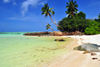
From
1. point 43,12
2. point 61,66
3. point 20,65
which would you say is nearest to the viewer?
point 61,66

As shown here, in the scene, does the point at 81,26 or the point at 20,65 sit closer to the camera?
the point at 20,65

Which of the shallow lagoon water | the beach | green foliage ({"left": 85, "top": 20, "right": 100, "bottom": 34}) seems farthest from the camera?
green foliage ({"left": 85, "top": 20, "right": 100, "bottom": 34})

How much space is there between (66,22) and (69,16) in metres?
6.58

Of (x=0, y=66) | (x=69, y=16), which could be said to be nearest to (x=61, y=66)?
(x=0, y=66)

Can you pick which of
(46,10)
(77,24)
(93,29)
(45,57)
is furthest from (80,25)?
(45,57)

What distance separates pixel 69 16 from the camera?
31359 millimetres

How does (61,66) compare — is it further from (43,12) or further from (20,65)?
(43,12)

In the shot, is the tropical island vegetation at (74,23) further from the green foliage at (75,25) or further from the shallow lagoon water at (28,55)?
the shallow lagoon water at (28,55)

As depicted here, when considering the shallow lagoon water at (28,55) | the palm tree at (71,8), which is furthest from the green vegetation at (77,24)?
the shallow lagoon water at (28,55)

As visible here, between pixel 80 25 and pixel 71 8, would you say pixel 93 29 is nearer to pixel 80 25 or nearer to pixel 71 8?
pixel 80 25

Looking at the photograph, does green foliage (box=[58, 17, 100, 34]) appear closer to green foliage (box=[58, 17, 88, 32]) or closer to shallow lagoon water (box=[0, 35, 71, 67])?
green foliage (box=[58, 17, 88, 32])

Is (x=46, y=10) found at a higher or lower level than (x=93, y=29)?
higher

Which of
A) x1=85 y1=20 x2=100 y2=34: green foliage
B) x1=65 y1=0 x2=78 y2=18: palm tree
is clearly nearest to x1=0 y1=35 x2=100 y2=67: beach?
x1=85 y1=20 x2=100 y2=34: green foliage

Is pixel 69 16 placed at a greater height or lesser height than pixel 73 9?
lesser
